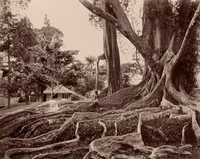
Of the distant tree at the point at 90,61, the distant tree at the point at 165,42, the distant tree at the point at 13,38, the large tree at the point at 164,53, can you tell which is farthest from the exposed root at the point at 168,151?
the distant tree at the point at 13,38

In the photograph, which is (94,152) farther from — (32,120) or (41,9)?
(41,9)

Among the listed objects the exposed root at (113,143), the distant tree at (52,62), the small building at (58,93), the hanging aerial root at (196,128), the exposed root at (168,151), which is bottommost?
the exposed root at (168,151)

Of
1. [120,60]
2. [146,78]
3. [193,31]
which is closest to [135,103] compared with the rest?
[146,78]

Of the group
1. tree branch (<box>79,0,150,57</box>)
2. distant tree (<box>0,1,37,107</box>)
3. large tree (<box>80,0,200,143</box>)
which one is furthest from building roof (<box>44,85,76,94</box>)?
tree branch (<box>79,0,150,57</box>)

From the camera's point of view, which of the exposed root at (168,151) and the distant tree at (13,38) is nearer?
the exposed root at (168,151)

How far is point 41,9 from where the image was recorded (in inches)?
122

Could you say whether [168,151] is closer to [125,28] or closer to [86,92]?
[86,92]

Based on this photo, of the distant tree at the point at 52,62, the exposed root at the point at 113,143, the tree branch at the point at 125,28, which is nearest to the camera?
the exposed root at the point at 113,143

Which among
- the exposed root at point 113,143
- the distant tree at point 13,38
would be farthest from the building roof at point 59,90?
the exposed root at point 113,143

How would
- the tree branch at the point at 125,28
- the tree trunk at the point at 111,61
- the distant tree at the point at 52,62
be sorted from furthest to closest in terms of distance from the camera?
the tree trunk at the point at 111,61, the tree branch at the point at 125,28, the distant tree at the point at 52,62

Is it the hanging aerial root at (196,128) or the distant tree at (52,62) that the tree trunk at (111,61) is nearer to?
the distant tree at (52,62)

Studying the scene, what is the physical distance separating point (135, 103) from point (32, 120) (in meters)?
1.45

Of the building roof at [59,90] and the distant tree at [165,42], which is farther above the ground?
the distant tree at [165,42]

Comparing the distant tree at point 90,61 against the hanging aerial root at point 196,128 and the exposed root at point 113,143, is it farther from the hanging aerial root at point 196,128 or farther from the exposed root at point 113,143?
the hanging aerial root at point 196,128
